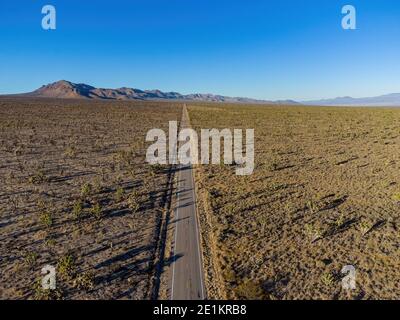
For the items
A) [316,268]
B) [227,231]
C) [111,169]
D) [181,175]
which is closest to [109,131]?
[111,169]

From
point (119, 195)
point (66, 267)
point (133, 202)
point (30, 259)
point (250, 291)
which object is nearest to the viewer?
point (250, 291)

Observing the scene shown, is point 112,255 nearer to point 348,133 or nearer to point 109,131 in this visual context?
point 109,131

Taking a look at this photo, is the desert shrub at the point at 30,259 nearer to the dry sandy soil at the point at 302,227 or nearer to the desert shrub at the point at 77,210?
the desert shrub at the point at 77,210

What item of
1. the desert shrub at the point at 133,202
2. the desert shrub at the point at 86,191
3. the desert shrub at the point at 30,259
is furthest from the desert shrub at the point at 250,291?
the desert shrub at the point at 86,191

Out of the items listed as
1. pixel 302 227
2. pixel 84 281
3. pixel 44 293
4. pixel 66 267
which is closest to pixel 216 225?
pixel 302 227

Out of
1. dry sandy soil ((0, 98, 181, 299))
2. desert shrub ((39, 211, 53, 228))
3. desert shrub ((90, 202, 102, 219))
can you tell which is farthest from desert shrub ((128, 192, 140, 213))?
desert shrub ((39, 211, 53, 228))

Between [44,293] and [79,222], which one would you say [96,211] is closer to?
[79,222]
